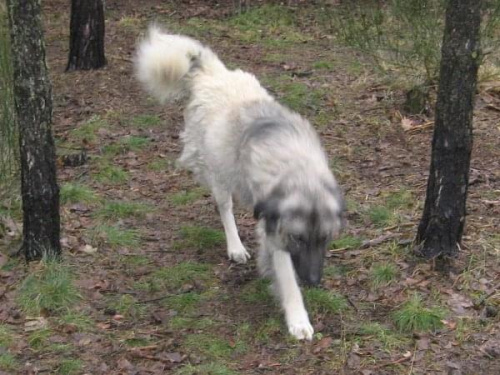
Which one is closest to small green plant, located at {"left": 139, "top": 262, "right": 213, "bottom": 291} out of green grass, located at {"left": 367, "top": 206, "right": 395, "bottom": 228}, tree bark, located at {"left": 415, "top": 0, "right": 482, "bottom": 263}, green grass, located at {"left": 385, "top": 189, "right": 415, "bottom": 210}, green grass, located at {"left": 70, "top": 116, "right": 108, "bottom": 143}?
green grass, located at {"left": 367, "top": 206, "right": 395, "bottom": 228}

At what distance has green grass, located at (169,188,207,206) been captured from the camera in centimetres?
626

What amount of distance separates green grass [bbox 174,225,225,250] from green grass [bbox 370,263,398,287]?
135 centimetres

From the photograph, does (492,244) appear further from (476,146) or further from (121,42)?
(121,42)

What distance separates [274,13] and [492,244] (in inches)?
360

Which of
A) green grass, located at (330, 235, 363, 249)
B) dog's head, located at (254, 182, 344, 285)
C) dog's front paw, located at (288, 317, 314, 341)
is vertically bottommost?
dog's front paw, located at (288, 317, 314, 341)

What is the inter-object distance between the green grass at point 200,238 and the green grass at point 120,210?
488mm

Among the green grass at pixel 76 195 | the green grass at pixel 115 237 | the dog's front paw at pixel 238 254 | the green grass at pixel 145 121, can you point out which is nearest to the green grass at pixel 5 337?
the green grass at pixel 115 237

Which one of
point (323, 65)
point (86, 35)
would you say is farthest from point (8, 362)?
point (323, 65)

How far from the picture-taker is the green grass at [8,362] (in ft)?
12.7

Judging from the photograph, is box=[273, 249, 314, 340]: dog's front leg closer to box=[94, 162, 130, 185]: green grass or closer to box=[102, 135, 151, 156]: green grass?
box=[94, 162, 130, 185]: green grass

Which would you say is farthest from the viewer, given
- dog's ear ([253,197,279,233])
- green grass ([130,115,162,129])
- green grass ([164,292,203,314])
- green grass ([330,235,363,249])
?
green grass ([130,115,162,129])

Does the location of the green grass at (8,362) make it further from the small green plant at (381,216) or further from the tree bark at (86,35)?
the tree bark at (86,35)

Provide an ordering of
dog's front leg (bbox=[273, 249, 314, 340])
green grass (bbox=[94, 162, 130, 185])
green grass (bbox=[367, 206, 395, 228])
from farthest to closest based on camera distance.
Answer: green grass (bbox=[94, 162, 130, 185]), green grass (bbox=[367, 206, 395, 228]), dog's front leg (bbox=[273, 249, 314, 340])

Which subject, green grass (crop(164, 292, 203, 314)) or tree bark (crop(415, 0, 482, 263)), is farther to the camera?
green grass (crop(164, 292, 203, 314))
